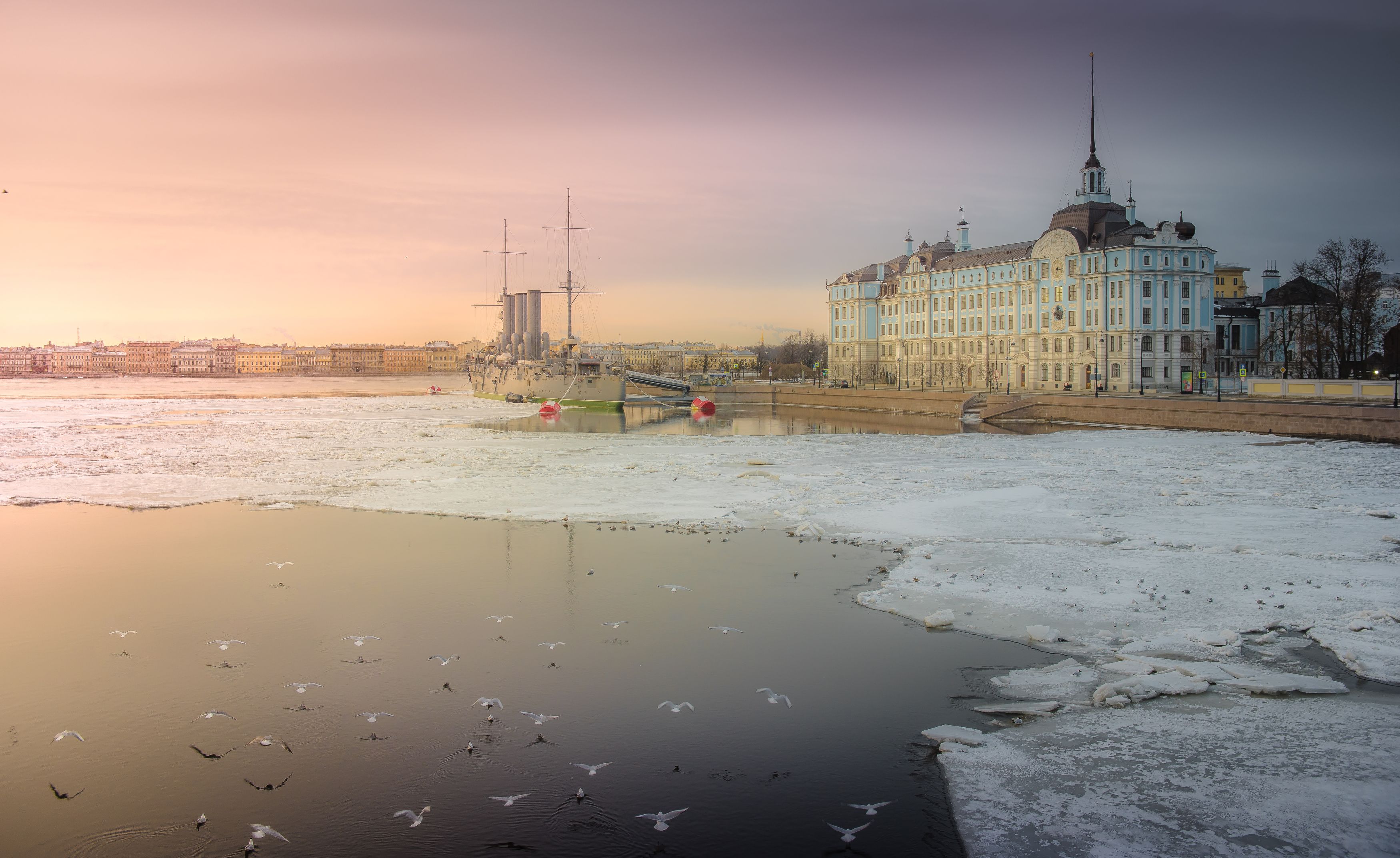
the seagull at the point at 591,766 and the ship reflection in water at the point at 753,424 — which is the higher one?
the ship reflection in water at the point at 753,424

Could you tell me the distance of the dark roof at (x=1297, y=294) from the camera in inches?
2859

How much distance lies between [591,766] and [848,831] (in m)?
Answer: 1.90

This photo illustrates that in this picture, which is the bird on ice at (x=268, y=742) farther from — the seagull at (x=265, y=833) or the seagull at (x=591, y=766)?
the seagull at (x=591, y=766)

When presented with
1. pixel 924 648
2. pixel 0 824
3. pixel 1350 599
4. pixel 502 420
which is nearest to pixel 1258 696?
pixel 924 648

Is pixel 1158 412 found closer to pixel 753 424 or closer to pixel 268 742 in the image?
pixel 753 424

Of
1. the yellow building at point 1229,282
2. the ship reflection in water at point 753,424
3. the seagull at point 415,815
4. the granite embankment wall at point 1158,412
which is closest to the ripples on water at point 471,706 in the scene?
the seagull at point 415,815

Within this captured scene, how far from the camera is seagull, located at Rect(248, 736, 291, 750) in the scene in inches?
272

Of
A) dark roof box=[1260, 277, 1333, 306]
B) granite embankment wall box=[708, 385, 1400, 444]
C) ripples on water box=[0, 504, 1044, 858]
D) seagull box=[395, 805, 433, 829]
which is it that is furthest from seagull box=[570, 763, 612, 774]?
dark roof box=[1260, 277, 1333, 306]

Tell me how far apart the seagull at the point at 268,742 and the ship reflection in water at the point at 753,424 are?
1353 inches

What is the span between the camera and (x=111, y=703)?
25.5ft

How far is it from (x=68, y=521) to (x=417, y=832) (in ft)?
50.5

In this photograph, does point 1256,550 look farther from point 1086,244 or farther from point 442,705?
point 1086,244

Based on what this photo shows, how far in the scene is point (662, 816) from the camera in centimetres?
588

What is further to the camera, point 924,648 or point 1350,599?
point 1350,599
